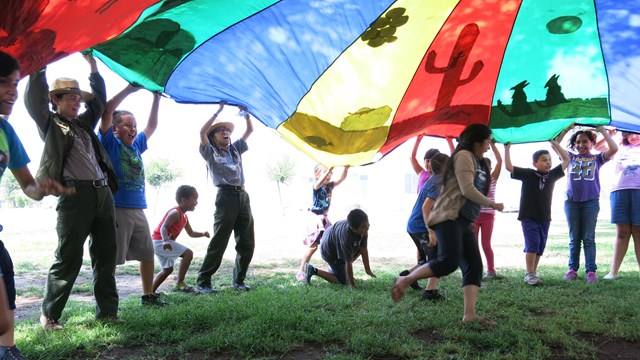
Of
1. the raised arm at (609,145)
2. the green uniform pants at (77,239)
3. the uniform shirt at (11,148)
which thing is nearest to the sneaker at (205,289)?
the green uniform pants at (77,239)

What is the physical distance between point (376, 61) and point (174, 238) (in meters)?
2.62

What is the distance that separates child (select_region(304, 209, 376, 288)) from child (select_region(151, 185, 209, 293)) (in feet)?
→ 4.32

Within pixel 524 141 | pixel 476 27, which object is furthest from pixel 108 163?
pixel 524 141

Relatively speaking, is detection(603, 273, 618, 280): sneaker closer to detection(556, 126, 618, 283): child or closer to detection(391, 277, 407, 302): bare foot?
detection(556, 126, 618, 283): child

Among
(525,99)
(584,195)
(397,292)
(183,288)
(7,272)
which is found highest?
(525,99)

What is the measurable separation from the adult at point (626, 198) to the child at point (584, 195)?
183mm

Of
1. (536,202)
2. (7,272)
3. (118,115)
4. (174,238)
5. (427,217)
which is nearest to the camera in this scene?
(7,272)

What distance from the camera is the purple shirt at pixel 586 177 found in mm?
5203

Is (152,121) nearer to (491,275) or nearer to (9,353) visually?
(9,353)

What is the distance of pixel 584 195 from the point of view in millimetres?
5219

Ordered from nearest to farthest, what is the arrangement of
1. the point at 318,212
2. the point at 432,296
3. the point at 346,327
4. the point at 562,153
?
the point at 346,327 → the point at 432,296 → the point at 562,153 → the point at 318,212

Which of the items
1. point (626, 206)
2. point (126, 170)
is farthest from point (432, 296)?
point (126, 170)

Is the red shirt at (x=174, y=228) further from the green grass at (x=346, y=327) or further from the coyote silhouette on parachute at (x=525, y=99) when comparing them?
the coyote silhouette on parachute at (x=525, y=99)

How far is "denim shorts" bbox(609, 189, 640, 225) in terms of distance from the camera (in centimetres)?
502
